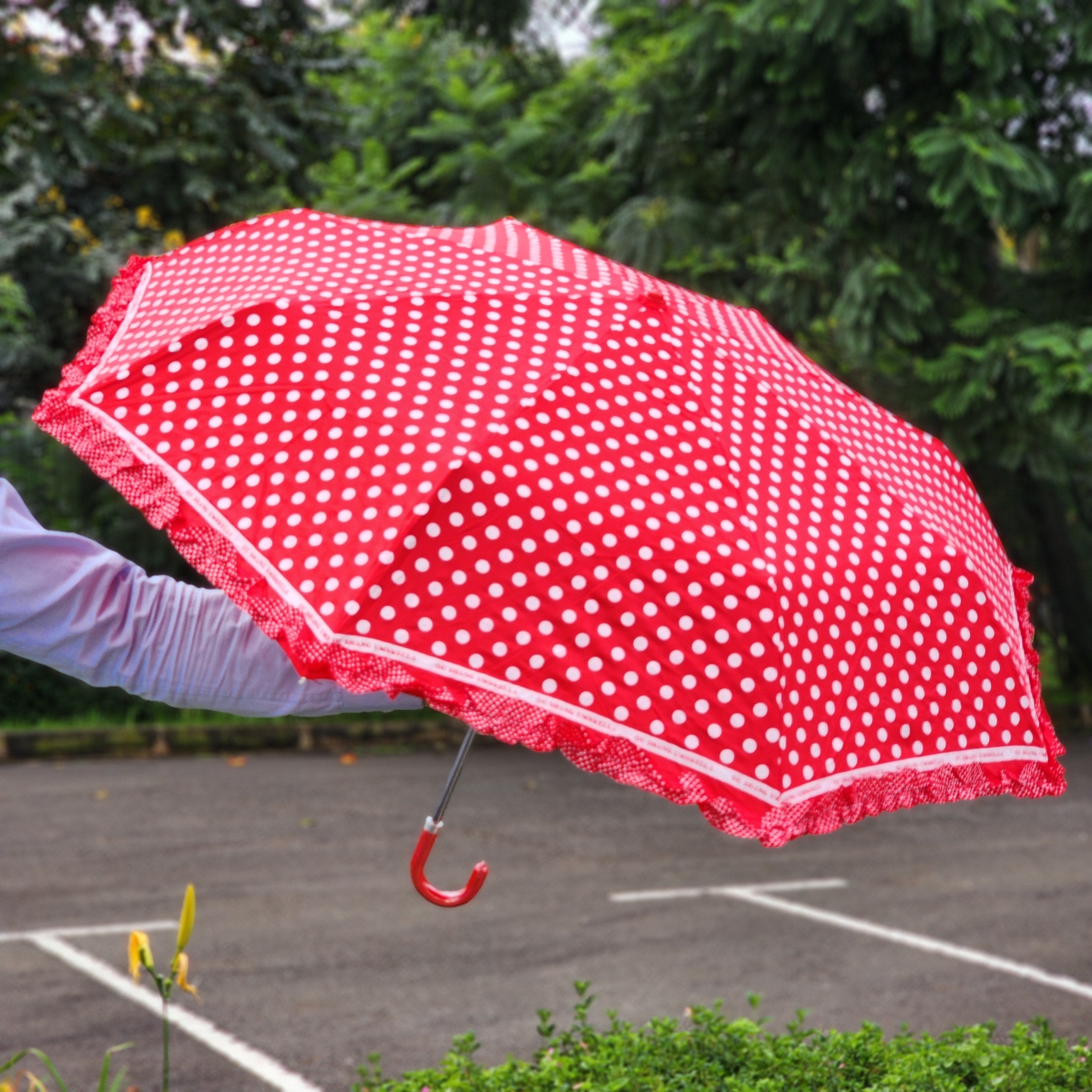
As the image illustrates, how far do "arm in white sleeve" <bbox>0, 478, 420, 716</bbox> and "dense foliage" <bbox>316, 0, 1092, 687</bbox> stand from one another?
8116mm

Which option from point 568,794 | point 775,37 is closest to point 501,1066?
point 568,794

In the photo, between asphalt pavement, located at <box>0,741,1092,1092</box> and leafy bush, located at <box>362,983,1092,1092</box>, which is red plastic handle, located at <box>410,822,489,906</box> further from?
asphalt pavement, located at <box>0,741,1092,1092</box>

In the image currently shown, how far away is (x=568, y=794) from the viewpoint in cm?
1035

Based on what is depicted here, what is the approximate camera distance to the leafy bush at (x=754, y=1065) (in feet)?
10.1

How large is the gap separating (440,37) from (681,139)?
13.7ft

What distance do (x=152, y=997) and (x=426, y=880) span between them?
3648 millimetres

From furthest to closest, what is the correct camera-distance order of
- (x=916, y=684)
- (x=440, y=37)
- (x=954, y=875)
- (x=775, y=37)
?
1. (x=440, y=37)
2. (x=775, y=37)
3. (x=954, y=875)
4. (x=916, y=684)

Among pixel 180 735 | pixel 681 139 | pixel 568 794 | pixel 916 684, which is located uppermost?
pixel 681 139

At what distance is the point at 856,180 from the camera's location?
10172 mm

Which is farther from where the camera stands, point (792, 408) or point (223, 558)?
point (792, 408)

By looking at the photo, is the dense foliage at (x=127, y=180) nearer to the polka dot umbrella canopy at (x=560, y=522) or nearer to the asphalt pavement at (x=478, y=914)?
the asphalt pavement at (x=478, y=914)

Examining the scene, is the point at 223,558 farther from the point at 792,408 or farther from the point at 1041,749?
the point at 1041,749

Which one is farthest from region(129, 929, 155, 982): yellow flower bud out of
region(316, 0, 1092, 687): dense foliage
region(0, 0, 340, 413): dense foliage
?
region(0, 0, 340, 413): dense foliage

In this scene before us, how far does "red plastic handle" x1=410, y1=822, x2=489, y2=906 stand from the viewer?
223 centimetres
